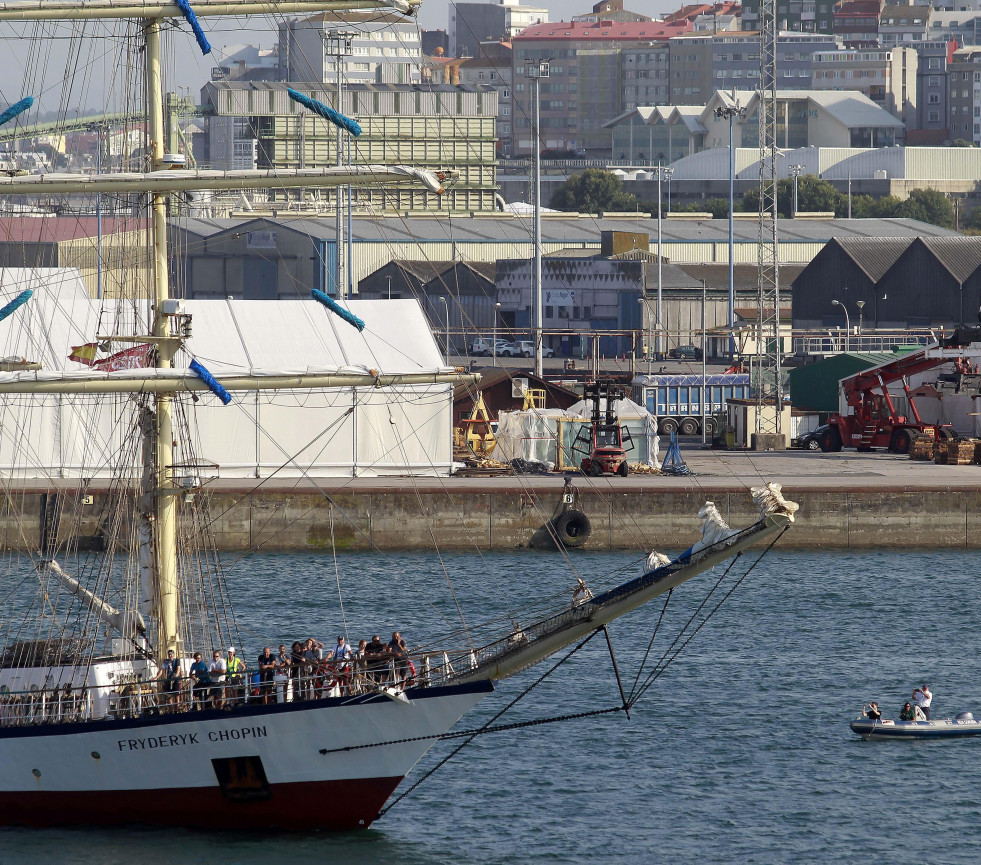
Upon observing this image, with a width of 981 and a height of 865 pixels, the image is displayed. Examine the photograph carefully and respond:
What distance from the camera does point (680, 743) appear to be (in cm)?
3145

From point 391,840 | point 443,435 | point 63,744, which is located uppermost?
point 443,435

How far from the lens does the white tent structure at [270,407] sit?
169 ft

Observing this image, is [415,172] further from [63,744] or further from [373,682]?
[63,744]

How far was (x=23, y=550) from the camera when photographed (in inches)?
1980

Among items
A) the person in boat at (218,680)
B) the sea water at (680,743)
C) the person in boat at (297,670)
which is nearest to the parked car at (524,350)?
the sea water at (680,743)

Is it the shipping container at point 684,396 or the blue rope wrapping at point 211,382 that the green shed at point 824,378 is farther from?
the blue rope wrapping at point 211,382

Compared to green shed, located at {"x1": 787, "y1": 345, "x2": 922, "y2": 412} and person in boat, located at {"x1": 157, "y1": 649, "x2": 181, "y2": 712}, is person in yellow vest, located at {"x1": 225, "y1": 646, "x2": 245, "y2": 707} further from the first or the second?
green shed, located at {"x1": 787, "y1": 345, "x2": 922, "y2": 412}

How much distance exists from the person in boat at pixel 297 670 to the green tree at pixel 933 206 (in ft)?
477

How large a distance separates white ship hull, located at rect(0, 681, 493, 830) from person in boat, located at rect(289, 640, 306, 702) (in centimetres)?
74

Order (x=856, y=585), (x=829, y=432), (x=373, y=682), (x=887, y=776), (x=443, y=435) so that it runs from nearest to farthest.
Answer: (x=373, y=682), (x=887, y=776), (x=856, y=585), (x=443, y=435), (x=829, y=432)

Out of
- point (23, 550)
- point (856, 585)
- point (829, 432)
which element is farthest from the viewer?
point (829, 432)

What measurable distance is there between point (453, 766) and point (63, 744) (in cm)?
755

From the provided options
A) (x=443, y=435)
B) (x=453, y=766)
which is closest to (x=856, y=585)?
(x=443, y=435)

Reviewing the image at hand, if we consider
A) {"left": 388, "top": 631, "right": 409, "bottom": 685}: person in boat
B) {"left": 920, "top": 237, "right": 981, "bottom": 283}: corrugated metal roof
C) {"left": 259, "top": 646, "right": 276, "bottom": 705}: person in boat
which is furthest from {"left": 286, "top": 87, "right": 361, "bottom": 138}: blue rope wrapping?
{"left": 920, "top": 237, "right": 981, "bottom": 283}: corrugated metal roof
